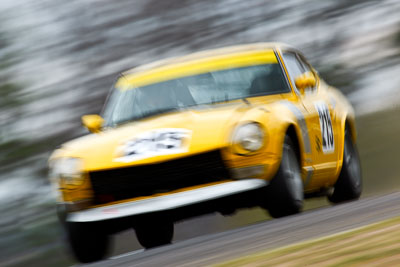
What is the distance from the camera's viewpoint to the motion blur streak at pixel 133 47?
14.4 metres

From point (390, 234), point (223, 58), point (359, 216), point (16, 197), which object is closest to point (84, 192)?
point (223, 58)

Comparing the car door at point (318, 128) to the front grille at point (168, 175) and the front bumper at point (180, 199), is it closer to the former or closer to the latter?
the front bumper at point (180, 199)

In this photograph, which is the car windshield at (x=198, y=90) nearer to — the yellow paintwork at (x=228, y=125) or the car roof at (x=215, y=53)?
the yellow paintwork at (x=228, y=125)

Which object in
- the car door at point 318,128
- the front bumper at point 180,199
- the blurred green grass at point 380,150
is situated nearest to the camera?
the front bumper at point 180,199

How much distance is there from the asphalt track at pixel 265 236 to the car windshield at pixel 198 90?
1778mm

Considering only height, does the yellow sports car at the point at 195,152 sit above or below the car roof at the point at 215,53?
below

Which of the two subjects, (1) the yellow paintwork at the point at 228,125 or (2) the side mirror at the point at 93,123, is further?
(2) the side mirror at the point at 93,123

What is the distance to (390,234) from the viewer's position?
3.51 meters

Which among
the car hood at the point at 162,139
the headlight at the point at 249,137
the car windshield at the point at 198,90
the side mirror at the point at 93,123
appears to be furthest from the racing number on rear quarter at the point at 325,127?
the side mirror at the point at 93,123

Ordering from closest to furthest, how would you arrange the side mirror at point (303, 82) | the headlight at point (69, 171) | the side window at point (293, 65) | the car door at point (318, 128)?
the headlight at point (69, 171)
the car door at point (318, 128)
the side mirror at point (303, 82)
the side window at point (293, 65)

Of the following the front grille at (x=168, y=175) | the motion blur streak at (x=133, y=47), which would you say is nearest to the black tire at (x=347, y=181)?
the front grille at (x=168, y=175)

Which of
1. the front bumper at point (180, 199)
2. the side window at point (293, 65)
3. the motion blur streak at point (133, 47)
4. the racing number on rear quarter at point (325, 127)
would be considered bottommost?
the motion blur streak at point (133, 47)

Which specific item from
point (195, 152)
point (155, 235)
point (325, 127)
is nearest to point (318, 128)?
point (325, 127)

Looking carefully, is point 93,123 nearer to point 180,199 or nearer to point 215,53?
point 215,53
